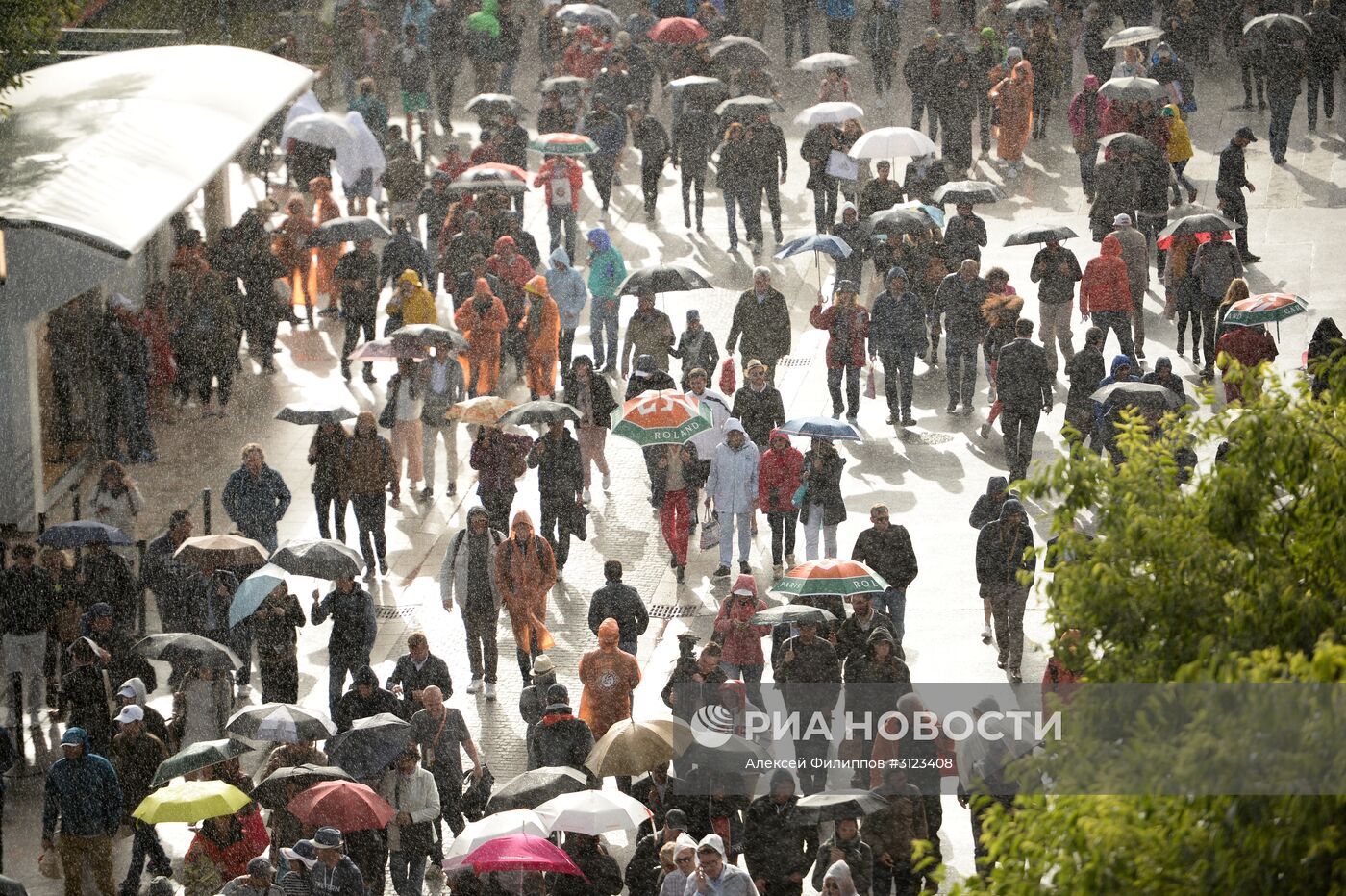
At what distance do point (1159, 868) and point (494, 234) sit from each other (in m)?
16.9

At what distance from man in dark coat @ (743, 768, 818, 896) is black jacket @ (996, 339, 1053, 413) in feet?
23.3

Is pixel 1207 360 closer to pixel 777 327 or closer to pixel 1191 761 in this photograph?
pixel 777 327

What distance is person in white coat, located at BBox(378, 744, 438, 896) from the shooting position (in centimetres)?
1311

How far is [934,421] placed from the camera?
20.9m

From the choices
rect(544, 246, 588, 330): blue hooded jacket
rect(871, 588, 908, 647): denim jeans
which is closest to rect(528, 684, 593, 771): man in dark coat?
rect(871, 588, 908, 647): denim jeans

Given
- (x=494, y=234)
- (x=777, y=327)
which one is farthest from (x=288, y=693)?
(x=494, y=234)

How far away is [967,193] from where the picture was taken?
72.7 feet

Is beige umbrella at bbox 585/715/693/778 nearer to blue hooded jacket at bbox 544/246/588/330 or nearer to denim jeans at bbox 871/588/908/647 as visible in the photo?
denim jeans at bbox 871/588/908/647

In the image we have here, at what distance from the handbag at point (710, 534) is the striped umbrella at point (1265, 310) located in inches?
190

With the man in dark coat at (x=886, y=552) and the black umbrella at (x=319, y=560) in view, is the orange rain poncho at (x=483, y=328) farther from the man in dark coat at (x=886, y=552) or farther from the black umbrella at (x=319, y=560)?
the man in dark coat at (x=886, y=552)

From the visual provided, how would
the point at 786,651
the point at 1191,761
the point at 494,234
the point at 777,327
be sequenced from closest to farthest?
the point at 1191,761 < the point at 786,651 < the point at 777,327 < the point at 494,234

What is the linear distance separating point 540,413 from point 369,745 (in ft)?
16.1

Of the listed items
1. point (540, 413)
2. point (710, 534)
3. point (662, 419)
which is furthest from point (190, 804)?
point (710, 534)

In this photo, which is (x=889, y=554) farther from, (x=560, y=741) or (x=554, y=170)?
(x=554, y=170)
